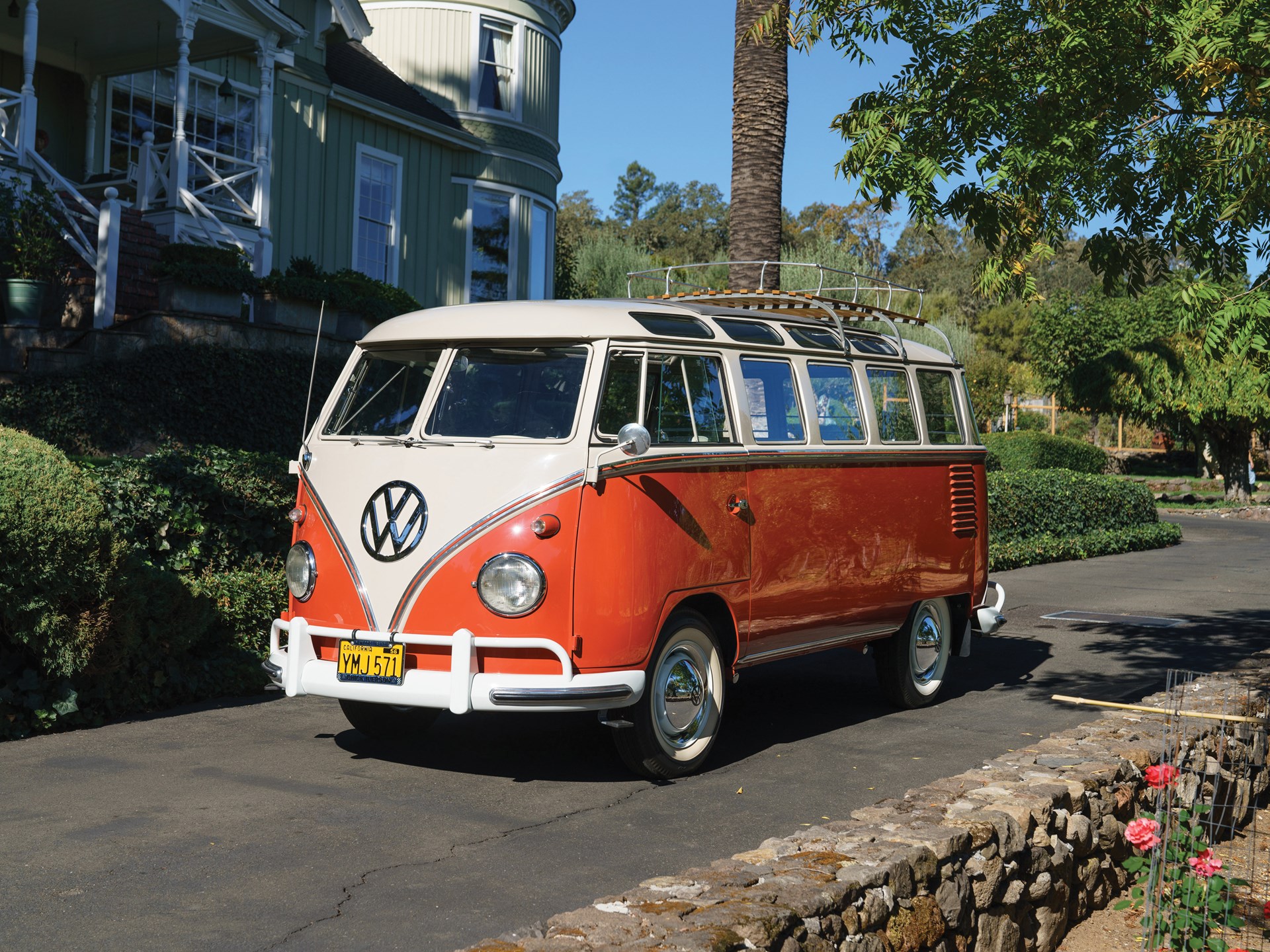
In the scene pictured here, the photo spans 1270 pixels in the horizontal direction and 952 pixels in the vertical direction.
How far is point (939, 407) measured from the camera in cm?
979

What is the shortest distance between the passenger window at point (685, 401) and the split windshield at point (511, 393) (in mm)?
430

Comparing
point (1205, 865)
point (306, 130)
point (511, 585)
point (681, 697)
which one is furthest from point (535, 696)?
point (306, 130)

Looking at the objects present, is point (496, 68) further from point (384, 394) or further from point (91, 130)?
point (384, 394)

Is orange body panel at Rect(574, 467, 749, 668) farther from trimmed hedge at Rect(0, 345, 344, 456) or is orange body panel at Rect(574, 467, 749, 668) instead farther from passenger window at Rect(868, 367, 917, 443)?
trimmed hedge at Rect(0, 345, 344, 456)

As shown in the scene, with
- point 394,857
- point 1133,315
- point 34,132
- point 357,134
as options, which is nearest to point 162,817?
point 394,857

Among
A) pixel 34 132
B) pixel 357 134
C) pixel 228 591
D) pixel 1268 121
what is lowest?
pixel 228 591

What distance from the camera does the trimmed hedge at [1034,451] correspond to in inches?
1308

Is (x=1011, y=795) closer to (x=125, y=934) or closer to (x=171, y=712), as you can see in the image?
(x=125, y=934)

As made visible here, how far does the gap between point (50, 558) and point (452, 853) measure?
328 cm

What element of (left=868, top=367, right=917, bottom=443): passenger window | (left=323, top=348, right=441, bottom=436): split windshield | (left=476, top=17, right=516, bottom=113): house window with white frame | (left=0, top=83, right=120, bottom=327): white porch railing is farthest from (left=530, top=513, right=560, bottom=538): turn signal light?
(left=476, top=17, right=516, bottom=113): house window with white frame

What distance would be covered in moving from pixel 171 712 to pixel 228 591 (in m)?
1.08

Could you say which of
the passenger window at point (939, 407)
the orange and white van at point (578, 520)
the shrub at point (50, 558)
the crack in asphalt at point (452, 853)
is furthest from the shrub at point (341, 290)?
the crack in asphalt at point (452, 853)

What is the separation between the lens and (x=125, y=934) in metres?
4.59

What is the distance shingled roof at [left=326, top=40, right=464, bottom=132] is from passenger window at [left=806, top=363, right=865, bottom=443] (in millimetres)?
15328
